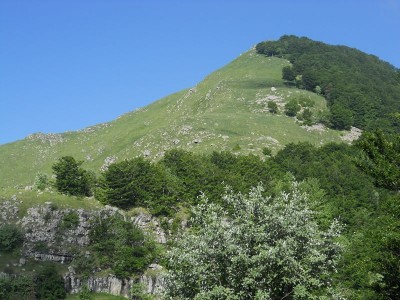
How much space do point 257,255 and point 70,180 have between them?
223 feet

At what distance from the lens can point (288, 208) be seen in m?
26.2

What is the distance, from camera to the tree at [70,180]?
283ft

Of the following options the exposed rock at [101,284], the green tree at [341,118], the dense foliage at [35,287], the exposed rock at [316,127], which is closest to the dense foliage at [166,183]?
the exposed rock at [101,284]

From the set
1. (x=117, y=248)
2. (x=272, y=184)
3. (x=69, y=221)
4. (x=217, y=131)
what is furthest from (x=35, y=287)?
(x=217, y=131)

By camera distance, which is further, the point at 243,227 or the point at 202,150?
the point at 202,150

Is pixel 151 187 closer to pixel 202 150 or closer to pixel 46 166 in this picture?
pixel 202 150

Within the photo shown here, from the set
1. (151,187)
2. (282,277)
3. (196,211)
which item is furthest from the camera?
(151,187)

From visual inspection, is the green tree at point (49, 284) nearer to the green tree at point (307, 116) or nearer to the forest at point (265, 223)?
the forest at point (265, 223)

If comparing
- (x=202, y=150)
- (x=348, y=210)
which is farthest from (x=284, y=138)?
(x=348, y=210)

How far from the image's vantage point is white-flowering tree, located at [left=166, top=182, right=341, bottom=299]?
24.8 m

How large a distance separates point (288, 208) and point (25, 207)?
6086 centimetres

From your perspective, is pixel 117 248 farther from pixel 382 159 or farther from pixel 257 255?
pixel 257 255

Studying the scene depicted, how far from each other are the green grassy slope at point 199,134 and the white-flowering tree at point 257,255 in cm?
9686

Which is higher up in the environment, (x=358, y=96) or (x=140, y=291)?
(x=358, y=96)
